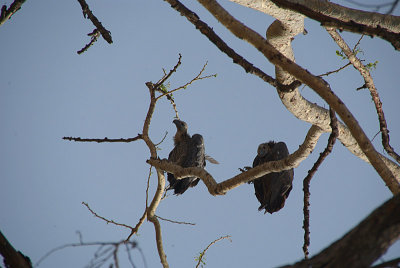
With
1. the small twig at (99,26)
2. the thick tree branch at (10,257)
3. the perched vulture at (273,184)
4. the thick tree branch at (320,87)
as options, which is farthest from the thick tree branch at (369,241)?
the perched vulture at (273,184)

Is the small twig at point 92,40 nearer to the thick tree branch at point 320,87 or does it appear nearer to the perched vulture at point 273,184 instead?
the thick tree branch at point 320,87

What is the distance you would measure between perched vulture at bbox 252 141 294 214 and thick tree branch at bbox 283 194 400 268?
5.72 meters

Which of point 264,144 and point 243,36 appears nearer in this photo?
point 243,36

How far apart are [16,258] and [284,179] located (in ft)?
19.3

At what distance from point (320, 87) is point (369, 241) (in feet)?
4.96

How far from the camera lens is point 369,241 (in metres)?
1.76

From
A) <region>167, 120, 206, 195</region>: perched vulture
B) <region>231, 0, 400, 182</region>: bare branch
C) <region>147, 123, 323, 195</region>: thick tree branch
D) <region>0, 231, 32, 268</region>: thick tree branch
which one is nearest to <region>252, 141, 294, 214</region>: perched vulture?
<region>167, 120, 206, 195</region>: perched vulture

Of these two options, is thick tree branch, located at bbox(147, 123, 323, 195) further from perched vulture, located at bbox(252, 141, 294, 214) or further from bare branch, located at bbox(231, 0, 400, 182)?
perched vulture, located at bbox(252, 141, 294, 214)

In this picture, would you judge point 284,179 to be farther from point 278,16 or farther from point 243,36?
point 243,36

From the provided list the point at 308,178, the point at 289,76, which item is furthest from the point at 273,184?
the point at 308,178

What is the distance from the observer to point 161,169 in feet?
16.7

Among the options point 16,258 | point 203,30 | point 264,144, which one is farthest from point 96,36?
point 264,144

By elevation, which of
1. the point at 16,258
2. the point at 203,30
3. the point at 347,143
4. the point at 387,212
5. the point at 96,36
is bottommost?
the point at 387,212

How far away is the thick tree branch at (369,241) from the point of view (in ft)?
5.76
